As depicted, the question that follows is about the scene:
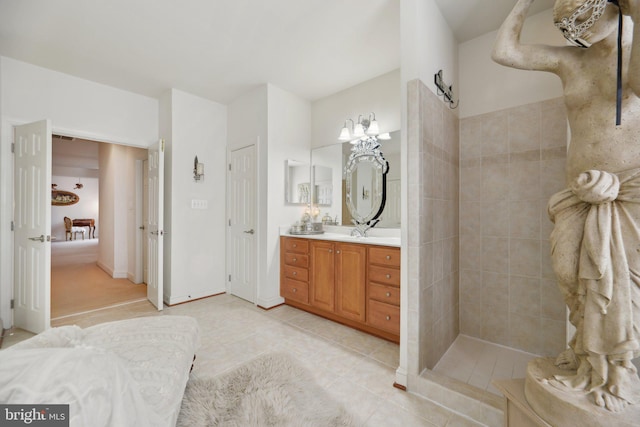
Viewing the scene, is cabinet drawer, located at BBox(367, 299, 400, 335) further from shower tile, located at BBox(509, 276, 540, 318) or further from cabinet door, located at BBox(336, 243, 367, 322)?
shower tile, located at BBox(509, 276, 540, 318)

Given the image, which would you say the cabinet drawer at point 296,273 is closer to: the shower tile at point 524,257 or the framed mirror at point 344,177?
the framed mirror at point 344,177

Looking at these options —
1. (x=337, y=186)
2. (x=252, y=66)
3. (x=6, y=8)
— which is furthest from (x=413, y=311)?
(x=6, y=8)

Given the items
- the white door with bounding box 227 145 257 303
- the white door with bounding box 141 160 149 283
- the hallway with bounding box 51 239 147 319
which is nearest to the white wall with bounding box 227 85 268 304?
the white door with bounding box 227 145 257 303

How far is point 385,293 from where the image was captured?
93.4 inches

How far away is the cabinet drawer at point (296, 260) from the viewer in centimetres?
305

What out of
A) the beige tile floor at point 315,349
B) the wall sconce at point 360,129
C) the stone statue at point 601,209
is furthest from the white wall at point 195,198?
the stone statue at point 601,209

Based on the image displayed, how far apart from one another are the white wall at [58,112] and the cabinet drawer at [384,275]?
3.36 metres

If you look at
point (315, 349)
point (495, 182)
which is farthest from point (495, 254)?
point (315, 349)

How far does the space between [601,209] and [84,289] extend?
5.49m

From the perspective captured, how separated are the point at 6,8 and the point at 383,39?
2.96 metres

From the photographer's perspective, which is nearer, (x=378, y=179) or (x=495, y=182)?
(x=495, y=182)

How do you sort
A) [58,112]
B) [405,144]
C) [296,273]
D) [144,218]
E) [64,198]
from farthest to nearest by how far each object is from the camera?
1. [64,198]
2. [144,218]
3. [296,273]
4. [58,112]
5. [405,144]

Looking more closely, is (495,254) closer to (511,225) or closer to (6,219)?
(511,225)

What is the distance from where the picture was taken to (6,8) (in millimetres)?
2031
